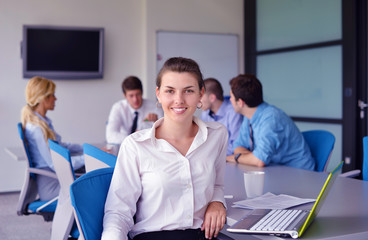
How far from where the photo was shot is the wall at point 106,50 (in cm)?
604

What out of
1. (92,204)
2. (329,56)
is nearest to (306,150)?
(92,204)

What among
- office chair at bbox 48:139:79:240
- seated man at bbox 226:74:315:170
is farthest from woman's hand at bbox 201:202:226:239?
seated man at bbox 226:74:315:170

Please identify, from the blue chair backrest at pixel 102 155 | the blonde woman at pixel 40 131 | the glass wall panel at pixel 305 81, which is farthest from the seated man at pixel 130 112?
the blue chair backrest at pixel 102 155

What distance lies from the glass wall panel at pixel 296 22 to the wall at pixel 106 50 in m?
0.68

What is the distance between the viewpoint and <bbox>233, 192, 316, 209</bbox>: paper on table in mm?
1957

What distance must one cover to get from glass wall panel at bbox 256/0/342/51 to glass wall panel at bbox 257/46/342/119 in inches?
6.5

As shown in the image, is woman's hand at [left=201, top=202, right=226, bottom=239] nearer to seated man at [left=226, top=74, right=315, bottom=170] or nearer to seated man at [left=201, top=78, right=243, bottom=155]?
seated man at [left=226, top=74, right=315, bottom=170]

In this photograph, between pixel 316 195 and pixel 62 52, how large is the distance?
4729 mm

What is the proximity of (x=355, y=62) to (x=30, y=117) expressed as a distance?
364cm

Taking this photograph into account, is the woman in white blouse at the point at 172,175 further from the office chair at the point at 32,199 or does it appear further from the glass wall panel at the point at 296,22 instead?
the glass wall panel at the point at 296,22

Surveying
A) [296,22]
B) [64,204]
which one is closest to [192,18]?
Answer: [296,22]

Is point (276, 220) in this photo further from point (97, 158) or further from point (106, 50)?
point (106, 50)

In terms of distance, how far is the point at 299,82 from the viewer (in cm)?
626

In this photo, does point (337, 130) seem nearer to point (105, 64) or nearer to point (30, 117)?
point (105, 64)
